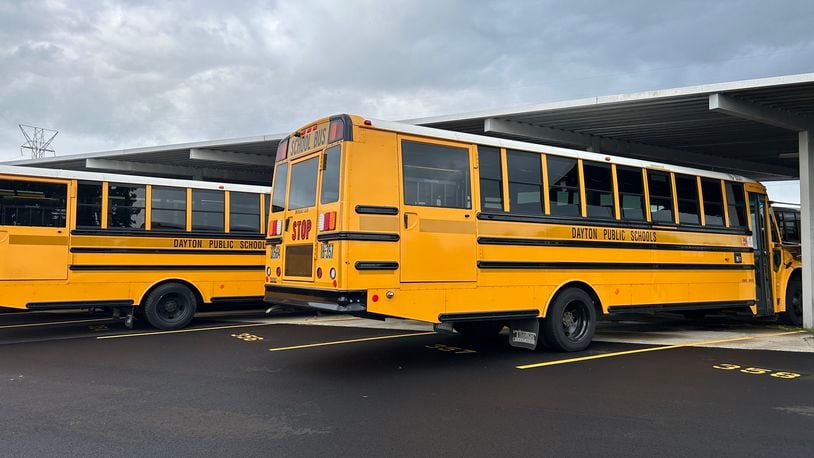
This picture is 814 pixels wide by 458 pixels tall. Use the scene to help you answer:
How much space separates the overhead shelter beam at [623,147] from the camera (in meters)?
13.7

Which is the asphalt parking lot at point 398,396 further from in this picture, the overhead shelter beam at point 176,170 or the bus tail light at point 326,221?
the overhead shelter beam at point 176,170

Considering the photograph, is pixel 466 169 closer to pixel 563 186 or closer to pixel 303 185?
pixel 563 186

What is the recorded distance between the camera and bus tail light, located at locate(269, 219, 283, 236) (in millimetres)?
7688

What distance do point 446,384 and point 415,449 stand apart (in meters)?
2.08

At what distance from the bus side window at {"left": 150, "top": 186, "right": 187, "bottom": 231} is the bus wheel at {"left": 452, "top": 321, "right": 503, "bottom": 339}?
17.8ft

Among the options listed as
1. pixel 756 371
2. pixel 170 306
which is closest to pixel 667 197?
pixel 756 371

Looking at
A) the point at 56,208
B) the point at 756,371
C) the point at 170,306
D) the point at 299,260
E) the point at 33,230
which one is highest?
the point at 56,208

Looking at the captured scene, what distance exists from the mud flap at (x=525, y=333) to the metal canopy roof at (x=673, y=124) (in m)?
5.64

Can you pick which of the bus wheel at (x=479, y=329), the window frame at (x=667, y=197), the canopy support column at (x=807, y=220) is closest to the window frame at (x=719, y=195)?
the window frame at (x=667, y=197)

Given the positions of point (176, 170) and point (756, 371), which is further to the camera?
point (176, 170)

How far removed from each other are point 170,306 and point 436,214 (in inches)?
255

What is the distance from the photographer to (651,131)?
14.0 m

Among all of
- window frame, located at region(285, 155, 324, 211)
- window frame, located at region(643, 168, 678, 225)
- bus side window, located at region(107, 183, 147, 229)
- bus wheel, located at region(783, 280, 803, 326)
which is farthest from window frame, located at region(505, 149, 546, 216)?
bus side window, located at region(107, 183, 147, 229)

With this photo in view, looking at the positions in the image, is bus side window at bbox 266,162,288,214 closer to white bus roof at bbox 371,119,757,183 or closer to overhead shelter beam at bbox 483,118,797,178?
white bus roof at bbox 371,119,757,183
